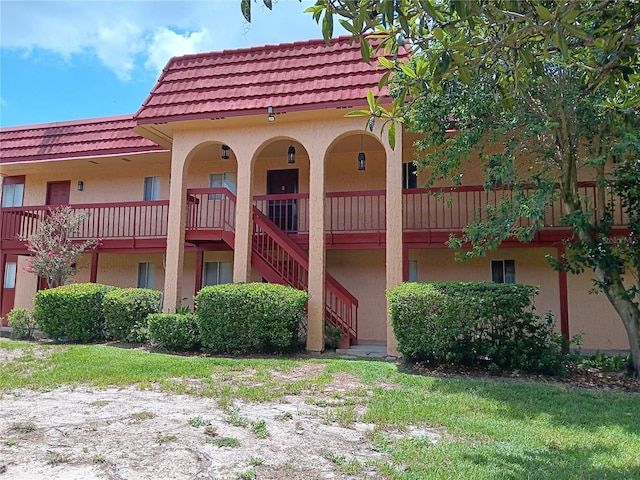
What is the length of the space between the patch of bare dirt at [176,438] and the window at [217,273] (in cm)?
787

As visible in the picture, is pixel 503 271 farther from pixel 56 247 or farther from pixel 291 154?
pixel 56 247

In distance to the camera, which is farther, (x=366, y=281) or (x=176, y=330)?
(x=366, y=281)

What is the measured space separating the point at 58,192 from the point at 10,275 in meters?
3.22

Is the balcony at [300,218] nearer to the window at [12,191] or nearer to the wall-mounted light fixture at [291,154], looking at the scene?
the wall-mounted light fixture at [291,154]

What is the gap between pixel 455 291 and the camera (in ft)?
28.3

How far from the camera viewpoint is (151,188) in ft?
51.0

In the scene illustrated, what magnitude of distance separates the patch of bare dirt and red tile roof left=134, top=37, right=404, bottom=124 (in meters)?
6.60

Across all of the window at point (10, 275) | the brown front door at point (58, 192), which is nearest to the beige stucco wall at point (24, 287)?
the window at point (10, 275)

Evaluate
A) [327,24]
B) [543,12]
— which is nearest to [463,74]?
[543,12]

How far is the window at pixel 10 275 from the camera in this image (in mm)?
16494

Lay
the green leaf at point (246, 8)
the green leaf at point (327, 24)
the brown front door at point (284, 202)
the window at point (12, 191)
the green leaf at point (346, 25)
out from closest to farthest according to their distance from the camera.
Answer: the green leaf at point (246, 8), the green leaf at point (327, 24), the green leaf at point (346, 25), the brown front door at point (284, 202), the window at point (12, 191)

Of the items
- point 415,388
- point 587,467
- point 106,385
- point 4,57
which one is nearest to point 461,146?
point 415,388

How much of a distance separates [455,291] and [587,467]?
15.2 ft

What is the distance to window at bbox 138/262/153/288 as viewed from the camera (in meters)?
15.2
